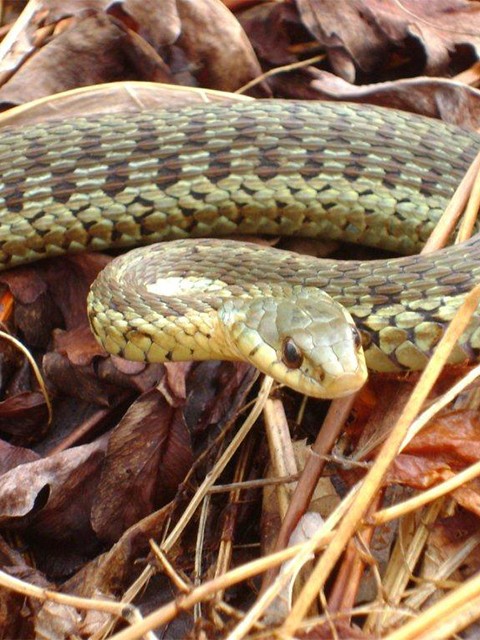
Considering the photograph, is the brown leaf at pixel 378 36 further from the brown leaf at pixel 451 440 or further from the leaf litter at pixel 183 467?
the brown leaf at pixel 451 440

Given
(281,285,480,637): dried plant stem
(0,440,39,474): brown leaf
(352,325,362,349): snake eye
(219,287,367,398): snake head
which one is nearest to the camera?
(281,285,480,637): dried plant stem

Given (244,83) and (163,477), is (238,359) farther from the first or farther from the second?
(244,83)

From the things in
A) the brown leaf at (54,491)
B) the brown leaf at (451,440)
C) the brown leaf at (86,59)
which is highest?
the brown leaf at (86,59)

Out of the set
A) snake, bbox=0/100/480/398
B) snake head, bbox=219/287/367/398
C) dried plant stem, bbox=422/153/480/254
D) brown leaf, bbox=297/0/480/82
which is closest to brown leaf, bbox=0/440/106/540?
snake head, bbox=219/287/367/398

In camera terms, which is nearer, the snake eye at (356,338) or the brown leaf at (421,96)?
the snake eye at (356,338)

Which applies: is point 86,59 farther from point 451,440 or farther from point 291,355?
point 451,440

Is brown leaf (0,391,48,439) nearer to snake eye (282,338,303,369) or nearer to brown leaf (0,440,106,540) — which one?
brown leaf (0,440,106,540)

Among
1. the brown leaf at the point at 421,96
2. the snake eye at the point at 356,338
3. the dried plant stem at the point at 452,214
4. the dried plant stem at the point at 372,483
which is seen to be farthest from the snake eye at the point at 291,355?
the brown leaf at the point at 421,96

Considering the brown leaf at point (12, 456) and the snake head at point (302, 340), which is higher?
the snake head at point (302, 340)

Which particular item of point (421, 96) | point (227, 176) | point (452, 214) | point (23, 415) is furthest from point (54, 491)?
point (421, 96)

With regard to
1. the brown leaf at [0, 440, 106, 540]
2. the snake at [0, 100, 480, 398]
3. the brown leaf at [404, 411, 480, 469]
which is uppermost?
the snake at [0, 100, 480, 398]

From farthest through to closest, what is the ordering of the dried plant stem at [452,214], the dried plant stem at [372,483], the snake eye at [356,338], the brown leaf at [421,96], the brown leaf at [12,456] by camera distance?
1. the brown leaf at [421,96]
2. the dried plant stem at [452,214]
3. the brown leaf at [12,456]
4. the snake eye at [356,338]
5. the dried plant stem at [372,483]
